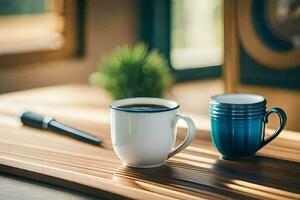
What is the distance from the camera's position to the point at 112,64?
134 centimetres

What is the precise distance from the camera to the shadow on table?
0.81 metres

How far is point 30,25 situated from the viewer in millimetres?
2047

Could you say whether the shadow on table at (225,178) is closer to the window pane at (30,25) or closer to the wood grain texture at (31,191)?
the wood grain texture at (31,191)

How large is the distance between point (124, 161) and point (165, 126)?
88mm

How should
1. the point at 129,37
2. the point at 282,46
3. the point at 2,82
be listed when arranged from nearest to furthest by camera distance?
the point at 282,46, the point at 2,82, the point at 129,37

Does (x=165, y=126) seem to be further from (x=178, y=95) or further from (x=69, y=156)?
(x=178, y=95)

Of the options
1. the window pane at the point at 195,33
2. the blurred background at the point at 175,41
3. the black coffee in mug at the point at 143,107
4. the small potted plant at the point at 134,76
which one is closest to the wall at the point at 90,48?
the blurred background at the point at 175,41

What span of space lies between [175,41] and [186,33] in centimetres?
6

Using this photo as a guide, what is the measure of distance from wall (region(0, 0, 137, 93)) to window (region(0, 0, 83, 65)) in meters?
0.04

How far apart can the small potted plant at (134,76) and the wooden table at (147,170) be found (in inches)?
6.0

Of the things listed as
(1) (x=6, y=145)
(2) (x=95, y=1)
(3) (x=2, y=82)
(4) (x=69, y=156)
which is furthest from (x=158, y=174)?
(2) (x=95, y=1)

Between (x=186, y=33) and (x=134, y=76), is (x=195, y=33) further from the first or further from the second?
(x=134, y=76)

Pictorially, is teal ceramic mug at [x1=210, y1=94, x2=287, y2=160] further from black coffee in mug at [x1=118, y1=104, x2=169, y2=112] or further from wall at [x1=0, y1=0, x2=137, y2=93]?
wall at [x1=0, y1=0, x2=137, y2=93]

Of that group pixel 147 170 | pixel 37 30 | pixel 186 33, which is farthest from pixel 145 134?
pixel 186 33
